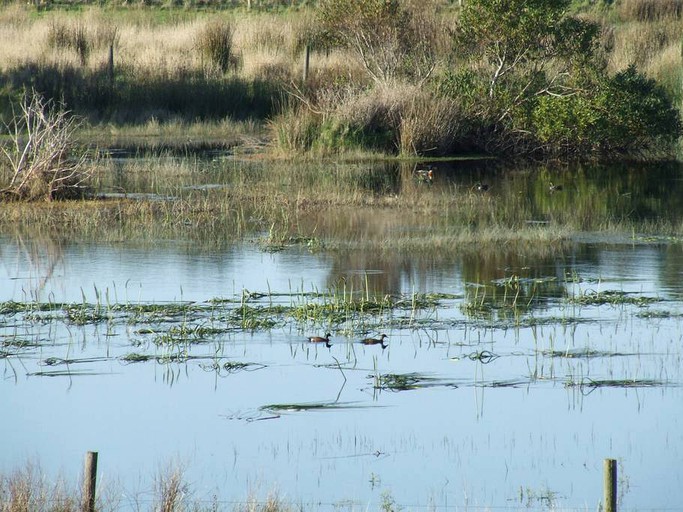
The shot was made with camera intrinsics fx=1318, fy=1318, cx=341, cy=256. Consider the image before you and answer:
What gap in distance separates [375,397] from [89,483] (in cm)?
348

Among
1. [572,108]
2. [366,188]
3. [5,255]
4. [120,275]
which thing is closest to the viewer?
[120,275]

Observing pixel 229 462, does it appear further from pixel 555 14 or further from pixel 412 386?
pixel 555 14

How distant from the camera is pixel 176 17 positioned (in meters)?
47.2

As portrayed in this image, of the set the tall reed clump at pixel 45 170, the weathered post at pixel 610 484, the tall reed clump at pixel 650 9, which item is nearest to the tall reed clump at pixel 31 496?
the weathered post at pixel 610 484

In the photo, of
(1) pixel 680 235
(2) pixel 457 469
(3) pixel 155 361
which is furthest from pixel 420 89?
(2) pixel 457 469

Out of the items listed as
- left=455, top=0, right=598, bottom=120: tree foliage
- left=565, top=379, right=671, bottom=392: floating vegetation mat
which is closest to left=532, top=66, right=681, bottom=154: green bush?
left=455, top=0, right=598, bottom=120: tree foliage

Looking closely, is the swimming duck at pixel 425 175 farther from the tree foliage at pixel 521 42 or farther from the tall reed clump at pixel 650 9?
the tall reed clump at pixel 650 9

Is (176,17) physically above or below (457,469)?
above

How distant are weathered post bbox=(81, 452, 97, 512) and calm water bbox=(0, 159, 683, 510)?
1.06m

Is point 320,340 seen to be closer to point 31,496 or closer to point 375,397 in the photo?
point 375,397

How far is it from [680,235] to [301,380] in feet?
27.2

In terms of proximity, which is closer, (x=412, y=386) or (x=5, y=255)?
(x=412, y=386)

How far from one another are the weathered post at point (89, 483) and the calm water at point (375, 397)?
3.46ft

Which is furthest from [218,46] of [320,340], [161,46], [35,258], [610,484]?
[610,484]
